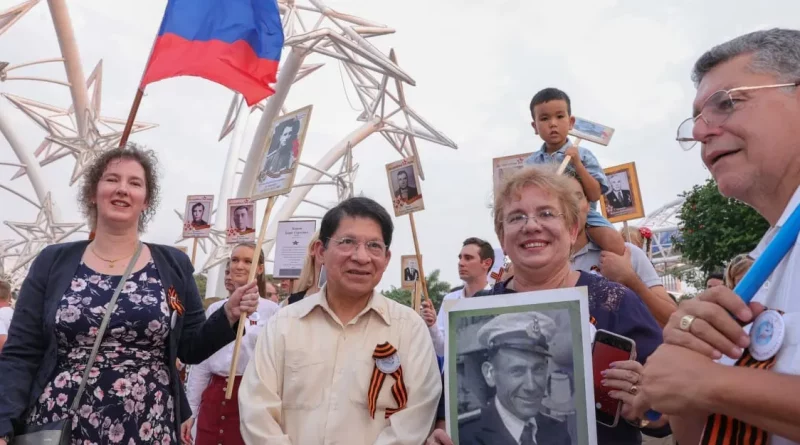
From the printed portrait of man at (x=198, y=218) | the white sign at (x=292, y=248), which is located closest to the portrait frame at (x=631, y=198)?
the white sign at (x=292, y=248)

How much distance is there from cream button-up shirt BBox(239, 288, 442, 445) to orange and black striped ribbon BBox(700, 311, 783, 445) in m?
1.36

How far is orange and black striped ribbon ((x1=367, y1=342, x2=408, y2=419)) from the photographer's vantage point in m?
2.68

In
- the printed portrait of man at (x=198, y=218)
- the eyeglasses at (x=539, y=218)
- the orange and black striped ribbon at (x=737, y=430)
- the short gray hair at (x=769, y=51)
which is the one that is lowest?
the orange and black striped ribbon at (x=737, y=430)

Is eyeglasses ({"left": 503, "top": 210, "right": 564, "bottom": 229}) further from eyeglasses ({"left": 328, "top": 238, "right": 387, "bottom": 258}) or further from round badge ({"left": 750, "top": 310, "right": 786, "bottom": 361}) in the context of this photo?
round badge ({"left": 750, "top": 310, "right": 786, "bottom": 361})

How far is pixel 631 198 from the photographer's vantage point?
6805mm

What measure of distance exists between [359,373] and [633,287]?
1.53 metres

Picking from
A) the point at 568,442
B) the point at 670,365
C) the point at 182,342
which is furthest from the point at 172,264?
the point at 670,365

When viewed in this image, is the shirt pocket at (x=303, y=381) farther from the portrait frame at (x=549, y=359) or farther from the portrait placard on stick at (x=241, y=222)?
the portrait placard on stick at (x=241, y=222)

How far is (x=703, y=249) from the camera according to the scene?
78.8 feet

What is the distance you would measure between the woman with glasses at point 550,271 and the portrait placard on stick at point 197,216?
9.74 metres

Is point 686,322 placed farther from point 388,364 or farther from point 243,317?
point 243,317

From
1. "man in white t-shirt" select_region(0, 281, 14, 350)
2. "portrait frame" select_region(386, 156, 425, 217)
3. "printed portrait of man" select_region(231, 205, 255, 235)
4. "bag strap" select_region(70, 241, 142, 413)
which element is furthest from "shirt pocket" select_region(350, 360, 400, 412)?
"printed portrait of man" select_region(231, 205, 255, 235)

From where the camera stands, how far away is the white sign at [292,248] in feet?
28.3

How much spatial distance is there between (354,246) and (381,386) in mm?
644
